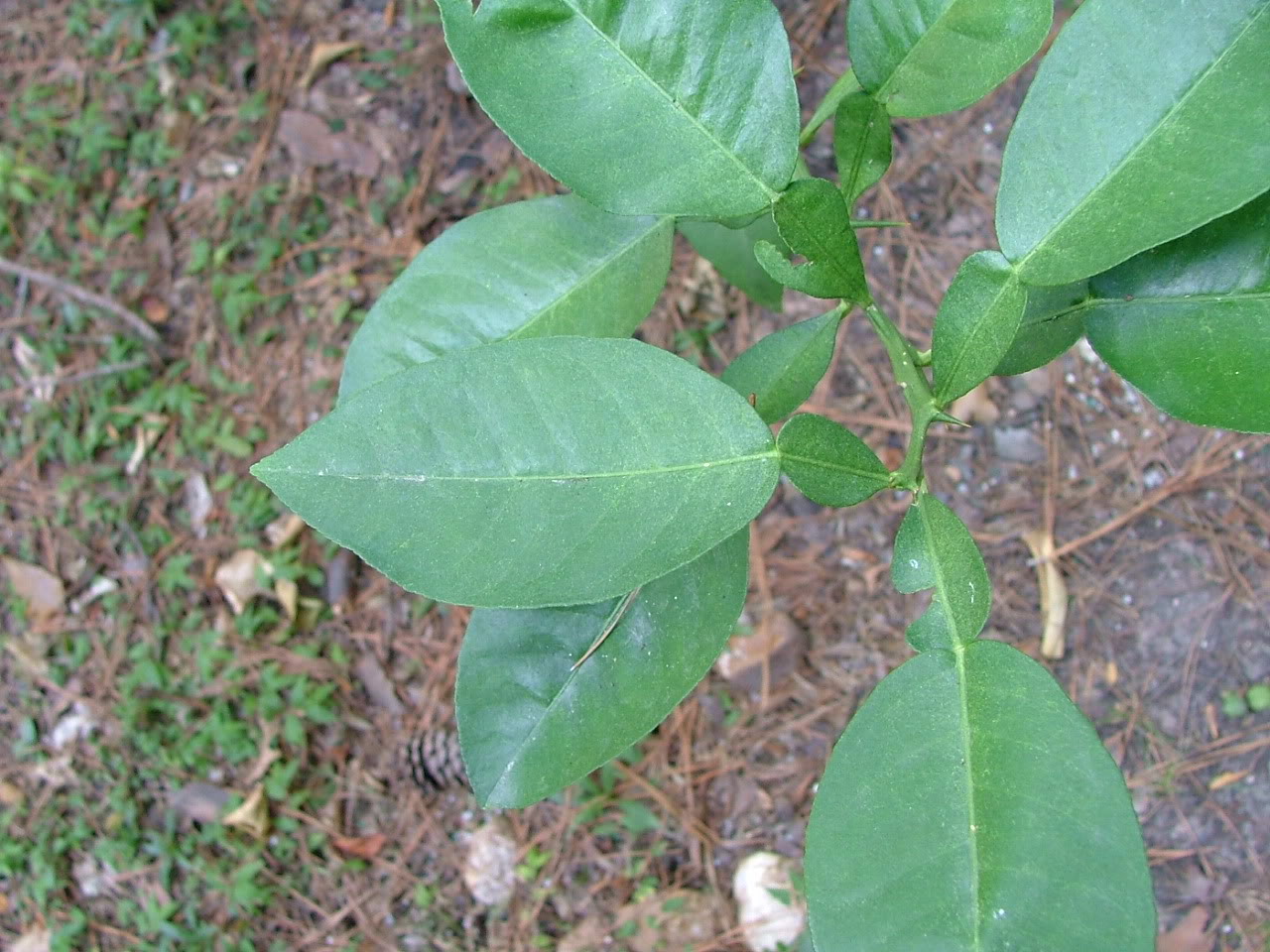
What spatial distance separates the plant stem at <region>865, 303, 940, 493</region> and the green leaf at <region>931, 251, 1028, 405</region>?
0.20 feet

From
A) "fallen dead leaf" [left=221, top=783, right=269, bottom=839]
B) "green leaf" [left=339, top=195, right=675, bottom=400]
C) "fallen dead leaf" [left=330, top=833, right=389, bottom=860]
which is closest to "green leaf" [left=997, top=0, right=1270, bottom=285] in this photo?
"green leaf" [left=339, top=195, right=675, bottom=400]

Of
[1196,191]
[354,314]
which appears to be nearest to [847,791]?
[1196,191]

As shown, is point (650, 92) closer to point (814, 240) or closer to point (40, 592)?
point (814, 240)

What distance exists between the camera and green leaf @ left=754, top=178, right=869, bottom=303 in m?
0.92

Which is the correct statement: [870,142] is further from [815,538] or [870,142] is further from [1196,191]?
[815,538]

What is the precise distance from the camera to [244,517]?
2.53 metres

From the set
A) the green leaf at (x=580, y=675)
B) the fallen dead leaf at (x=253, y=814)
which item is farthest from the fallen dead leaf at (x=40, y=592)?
the green leaf at (x=580, y=675)

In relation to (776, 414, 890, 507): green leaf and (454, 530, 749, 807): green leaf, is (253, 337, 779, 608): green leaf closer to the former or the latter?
(776, 414, 890, 507): green leaf

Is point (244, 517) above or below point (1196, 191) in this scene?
below

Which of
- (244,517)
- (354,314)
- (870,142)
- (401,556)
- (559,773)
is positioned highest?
(870,142)

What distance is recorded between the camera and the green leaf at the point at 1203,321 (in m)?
0.89

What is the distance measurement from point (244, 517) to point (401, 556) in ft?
6.11

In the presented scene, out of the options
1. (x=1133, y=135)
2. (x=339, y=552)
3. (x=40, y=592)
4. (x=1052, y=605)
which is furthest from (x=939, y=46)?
(x=40, y=592)

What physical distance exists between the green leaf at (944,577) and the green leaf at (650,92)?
34 cm
